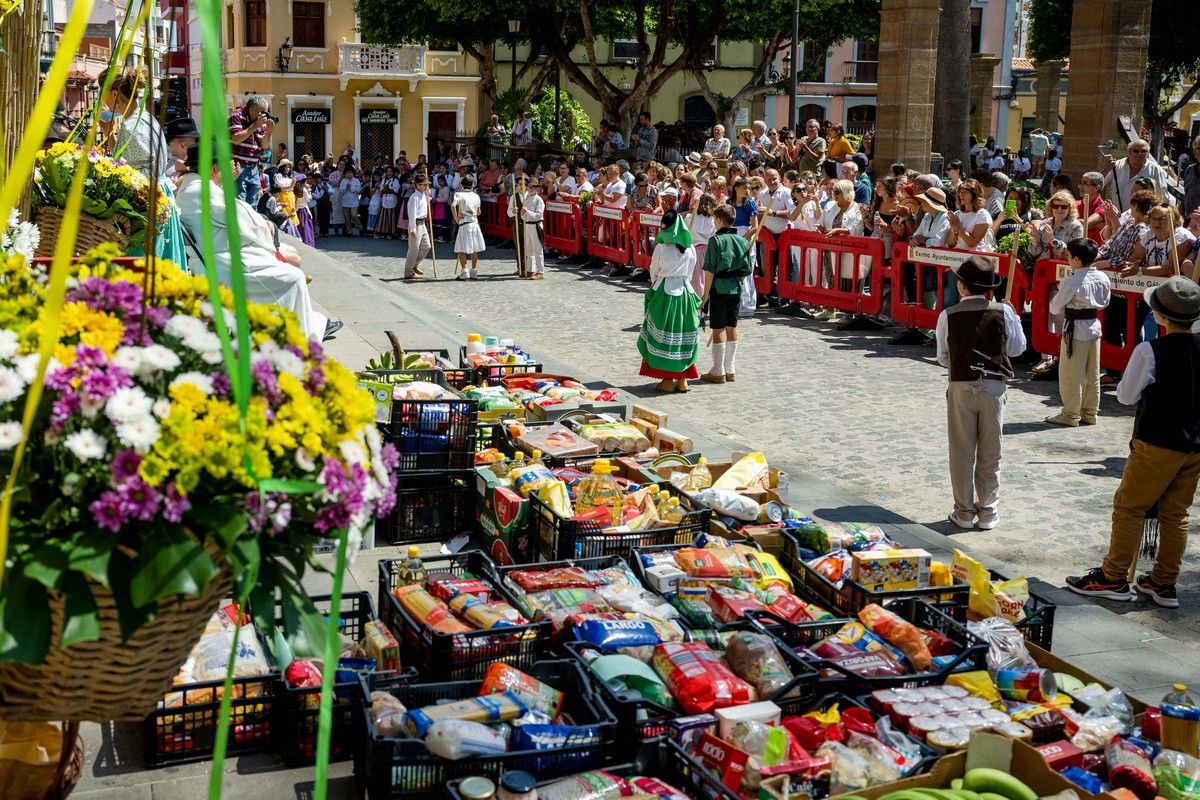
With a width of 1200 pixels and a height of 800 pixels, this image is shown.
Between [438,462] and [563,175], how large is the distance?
18111 millimetres

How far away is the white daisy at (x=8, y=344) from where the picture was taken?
7.02 ft

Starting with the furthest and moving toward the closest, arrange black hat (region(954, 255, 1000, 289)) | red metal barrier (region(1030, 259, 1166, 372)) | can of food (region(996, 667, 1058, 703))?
red metal barrier (region(1030, 259, 1166, 372)), black hat (region(954, 255, 1000, 289)), can of food (region(996, 667, 1058, 703))

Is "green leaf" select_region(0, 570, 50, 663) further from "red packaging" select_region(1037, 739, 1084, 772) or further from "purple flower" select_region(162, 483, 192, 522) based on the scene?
"red packaging" select_region(1037, 739, 1084, 772)

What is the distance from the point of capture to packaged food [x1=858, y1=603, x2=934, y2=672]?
530 centimetres

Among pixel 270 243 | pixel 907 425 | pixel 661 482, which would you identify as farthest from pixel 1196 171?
pixel 270 243

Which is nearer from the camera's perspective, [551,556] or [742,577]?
[742,577]

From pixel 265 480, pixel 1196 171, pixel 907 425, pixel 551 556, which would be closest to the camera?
pixel 265 480

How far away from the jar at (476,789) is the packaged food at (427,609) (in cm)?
108

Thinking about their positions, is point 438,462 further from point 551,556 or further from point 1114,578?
point 1114,578

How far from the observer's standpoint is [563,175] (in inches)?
993

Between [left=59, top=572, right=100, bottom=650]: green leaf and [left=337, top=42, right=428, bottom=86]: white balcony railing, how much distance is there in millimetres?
51361

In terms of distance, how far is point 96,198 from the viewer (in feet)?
16.5

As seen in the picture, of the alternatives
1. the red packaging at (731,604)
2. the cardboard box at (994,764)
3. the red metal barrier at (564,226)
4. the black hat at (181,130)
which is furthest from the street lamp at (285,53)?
the cardboard box at (994,764)

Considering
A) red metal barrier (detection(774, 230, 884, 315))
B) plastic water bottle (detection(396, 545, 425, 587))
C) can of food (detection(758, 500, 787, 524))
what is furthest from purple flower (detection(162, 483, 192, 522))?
red metal barrier (detection(774, 230, 884, 315))
